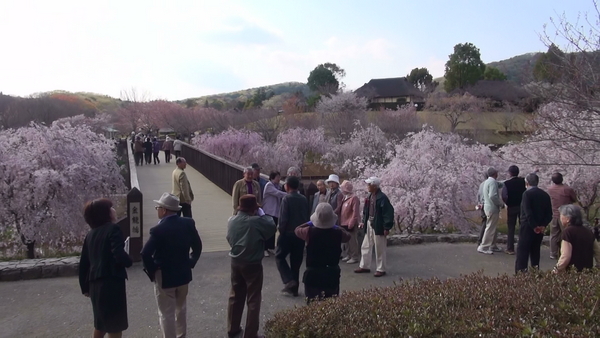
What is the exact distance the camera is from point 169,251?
15.3 feet

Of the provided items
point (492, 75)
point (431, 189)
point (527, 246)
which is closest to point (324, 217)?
point (527, 246)

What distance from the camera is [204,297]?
21.5 ft

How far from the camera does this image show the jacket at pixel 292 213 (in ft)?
21.3

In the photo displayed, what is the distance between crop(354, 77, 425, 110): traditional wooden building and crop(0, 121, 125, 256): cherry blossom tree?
57.3 metres

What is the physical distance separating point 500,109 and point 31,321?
56.7 metres

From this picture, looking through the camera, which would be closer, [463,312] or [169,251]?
[463,312]

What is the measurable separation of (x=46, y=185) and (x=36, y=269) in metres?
6.88

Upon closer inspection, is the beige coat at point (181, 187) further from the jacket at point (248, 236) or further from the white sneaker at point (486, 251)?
the white sneaker at point (486, 251)

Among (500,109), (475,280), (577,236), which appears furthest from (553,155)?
(500,109)

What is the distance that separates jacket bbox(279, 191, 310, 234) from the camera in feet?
21.3

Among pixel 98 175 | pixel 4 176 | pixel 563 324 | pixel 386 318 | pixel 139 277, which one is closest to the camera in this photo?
pixel 563 324

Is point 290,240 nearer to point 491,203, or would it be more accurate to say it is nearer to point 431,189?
point 491,203

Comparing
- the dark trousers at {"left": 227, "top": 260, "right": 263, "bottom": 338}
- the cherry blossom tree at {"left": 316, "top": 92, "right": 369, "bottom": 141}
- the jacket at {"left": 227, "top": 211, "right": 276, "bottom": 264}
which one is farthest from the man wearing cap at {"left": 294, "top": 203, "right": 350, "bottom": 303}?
the cherry blossom tree at {"left": 316, "top": 92, "right": 369, "bottom": 141}

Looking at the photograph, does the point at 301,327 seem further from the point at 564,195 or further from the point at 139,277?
the point at 564,195
